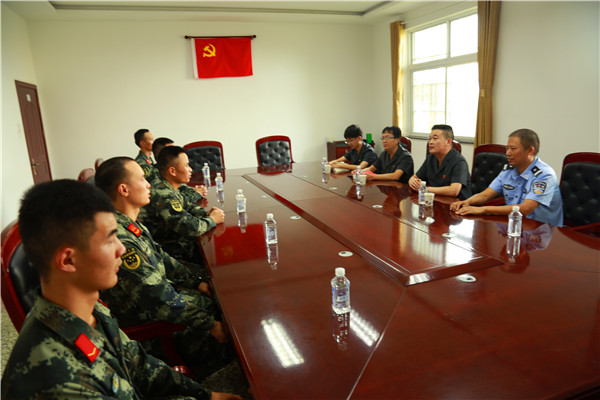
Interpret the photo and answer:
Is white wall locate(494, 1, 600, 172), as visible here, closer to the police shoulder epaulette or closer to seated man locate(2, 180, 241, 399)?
the police shoulder epaulette

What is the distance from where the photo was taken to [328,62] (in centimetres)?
713

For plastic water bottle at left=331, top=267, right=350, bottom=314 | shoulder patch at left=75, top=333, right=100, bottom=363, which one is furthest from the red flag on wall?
shoulder patch at left=75, top=333, right=100, bottom=363

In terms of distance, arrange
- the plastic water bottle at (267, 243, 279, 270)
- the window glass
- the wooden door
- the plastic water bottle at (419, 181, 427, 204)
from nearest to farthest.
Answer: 1. the plastic water bottle at (267, 243, 279, 270)
2. the plastic water bottle at (419, 181, 427, 204)
3. the wooden door
4. the window glass

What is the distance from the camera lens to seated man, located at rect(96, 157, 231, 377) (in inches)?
55.6

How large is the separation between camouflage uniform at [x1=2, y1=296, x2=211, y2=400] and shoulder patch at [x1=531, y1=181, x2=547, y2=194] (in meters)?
2.29

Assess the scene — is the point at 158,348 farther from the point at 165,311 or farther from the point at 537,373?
the point at 537,373

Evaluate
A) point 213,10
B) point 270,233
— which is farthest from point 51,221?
point 213,10

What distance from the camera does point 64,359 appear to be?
2.52 feet

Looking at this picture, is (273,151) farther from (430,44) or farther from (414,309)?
(414,309)

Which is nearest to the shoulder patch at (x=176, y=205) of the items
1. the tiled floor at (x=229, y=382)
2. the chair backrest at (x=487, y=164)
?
the tiled floor at (x=229, y=382)

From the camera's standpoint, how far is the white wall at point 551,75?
12.4ft

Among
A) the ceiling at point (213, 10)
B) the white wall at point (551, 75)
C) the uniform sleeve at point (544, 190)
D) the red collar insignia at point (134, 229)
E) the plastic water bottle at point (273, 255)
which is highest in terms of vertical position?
the ceiling at point (213, 10)

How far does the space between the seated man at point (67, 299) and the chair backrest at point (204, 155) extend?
4.15 meters

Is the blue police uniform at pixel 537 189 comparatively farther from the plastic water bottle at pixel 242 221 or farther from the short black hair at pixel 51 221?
the short black hair at pixel 51 221
